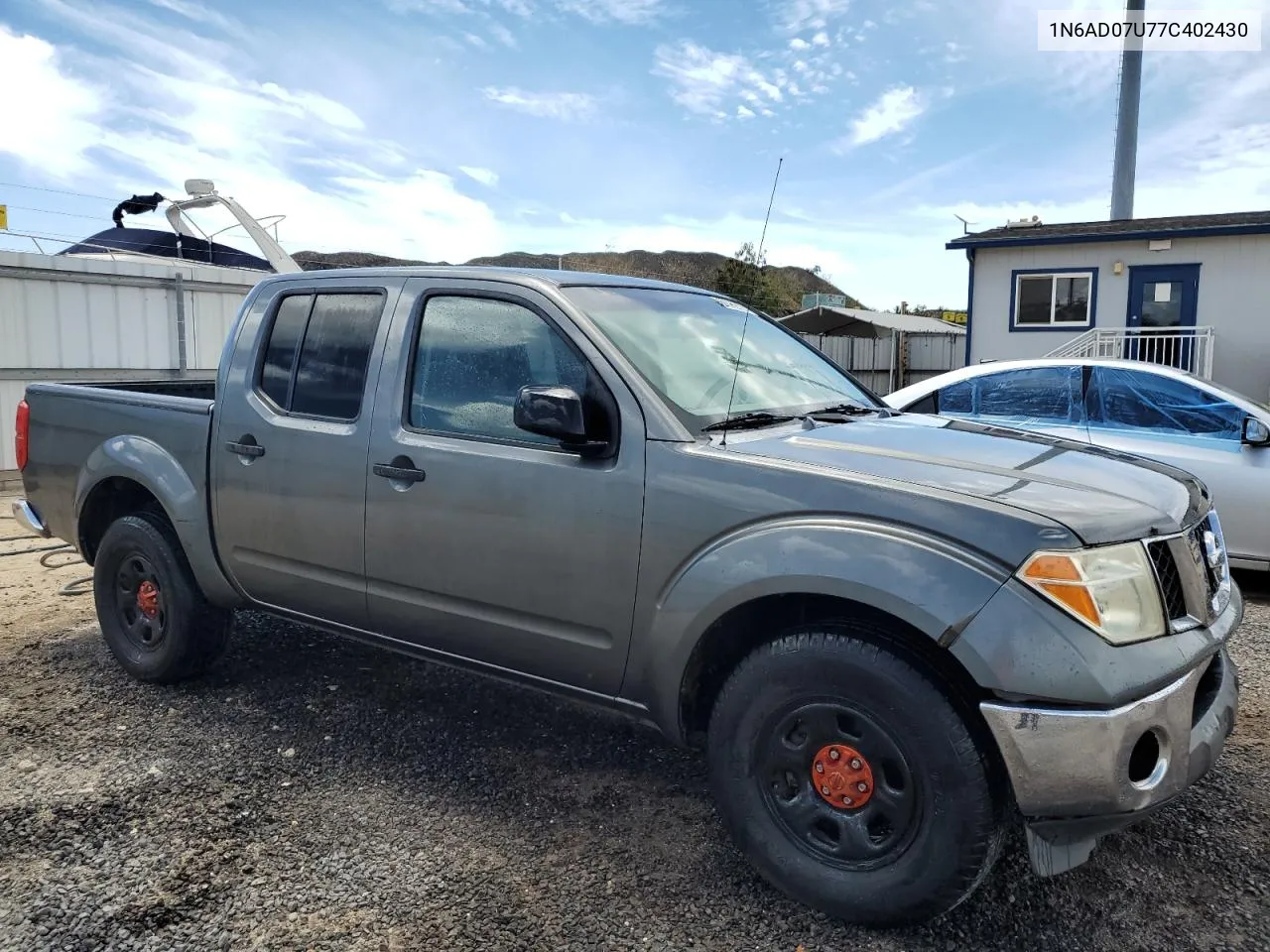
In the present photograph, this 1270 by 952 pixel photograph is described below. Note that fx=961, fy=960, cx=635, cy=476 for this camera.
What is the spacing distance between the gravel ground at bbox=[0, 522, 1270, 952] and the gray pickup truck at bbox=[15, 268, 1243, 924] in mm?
372

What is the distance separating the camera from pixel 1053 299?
17953mm

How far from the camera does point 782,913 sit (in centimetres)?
276

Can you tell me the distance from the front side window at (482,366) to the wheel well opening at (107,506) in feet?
5.90

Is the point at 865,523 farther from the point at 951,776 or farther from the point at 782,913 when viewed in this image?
the point at 782,913

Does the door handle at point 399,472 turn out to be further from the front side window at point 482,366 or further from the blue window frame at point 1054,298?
the blue window frame at point 1054,298

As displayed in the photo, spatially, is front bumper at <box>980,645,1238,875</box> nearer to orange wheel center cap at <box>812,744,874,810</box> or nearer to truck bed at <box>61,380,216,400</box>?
orange wheel center cap at <box>812,744,874,810</box>

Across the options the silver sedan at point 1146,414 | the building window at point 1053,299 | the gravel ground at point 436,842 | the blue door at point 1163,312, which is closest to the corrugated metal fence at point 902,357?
the building window at point 1053,299

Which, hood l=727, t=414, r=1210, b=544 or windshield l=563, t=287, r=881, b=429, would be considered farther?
windshield l=563, t=287, r=881, b=429

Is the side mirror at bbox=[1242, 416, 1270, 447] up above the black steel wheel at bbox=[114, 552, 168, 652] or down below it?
above

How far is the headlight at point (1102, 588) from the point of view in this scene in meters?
2.37

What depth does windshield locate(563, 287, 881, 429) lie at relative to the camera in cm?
320

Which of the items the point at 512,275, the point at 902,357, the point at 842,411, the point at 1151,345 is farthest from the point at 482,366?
the point at 902,357

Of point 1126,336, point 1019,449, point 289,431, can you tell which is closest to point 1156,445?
point 1019,449

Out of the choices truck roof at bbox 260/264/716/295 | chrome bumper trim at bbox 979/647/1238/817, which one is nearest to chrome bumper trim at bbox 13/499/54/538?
truck roof at bbox 260/264/716/295
